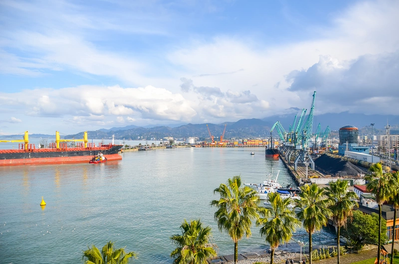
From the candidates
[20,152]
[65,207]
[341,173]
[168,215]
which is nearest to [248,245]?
[168,215]

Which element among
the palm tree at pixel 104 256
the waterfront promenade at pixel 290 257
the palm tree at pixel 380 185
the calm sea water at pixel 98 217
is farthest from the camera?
the calm sea water at pixel 98 217

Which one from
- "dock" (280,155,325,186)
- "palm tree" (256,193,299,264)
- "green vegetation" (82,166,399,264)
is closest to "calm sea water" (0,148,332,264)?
"green vegetation" (82,166,399,264)

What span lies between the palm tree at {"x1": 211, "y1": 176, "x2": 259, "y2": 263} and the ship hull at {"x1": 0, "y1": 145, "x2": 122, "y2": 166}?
8792 cm

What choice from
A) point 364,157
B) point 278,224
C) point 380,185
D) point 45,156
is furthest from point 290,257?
point 45,156

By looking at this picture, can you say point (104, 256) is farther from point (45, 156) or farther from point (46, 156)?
point (45, 156)

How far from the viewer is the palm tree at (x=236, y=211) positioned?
12148 mm

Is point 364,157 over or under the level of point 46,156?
over

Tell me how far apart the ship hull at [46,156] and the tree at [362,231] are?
8688cm

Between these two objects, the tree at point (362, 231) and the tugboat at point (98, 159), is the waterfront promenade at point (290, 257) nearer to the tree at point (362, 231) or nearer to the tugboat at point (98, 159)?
the tree at point (362, 231)

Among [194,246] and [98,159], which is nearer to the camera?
[194,246]

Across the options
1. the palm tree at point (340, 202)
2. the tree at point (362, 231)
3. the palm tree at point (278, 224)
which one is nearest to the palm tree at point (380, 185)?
the palm tree at point (340, 202)

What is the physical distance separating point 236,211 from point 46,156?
297ft

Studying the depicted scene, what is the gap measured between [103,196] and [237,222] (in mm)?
34477

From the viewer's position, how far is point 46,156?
8731 centimetres
